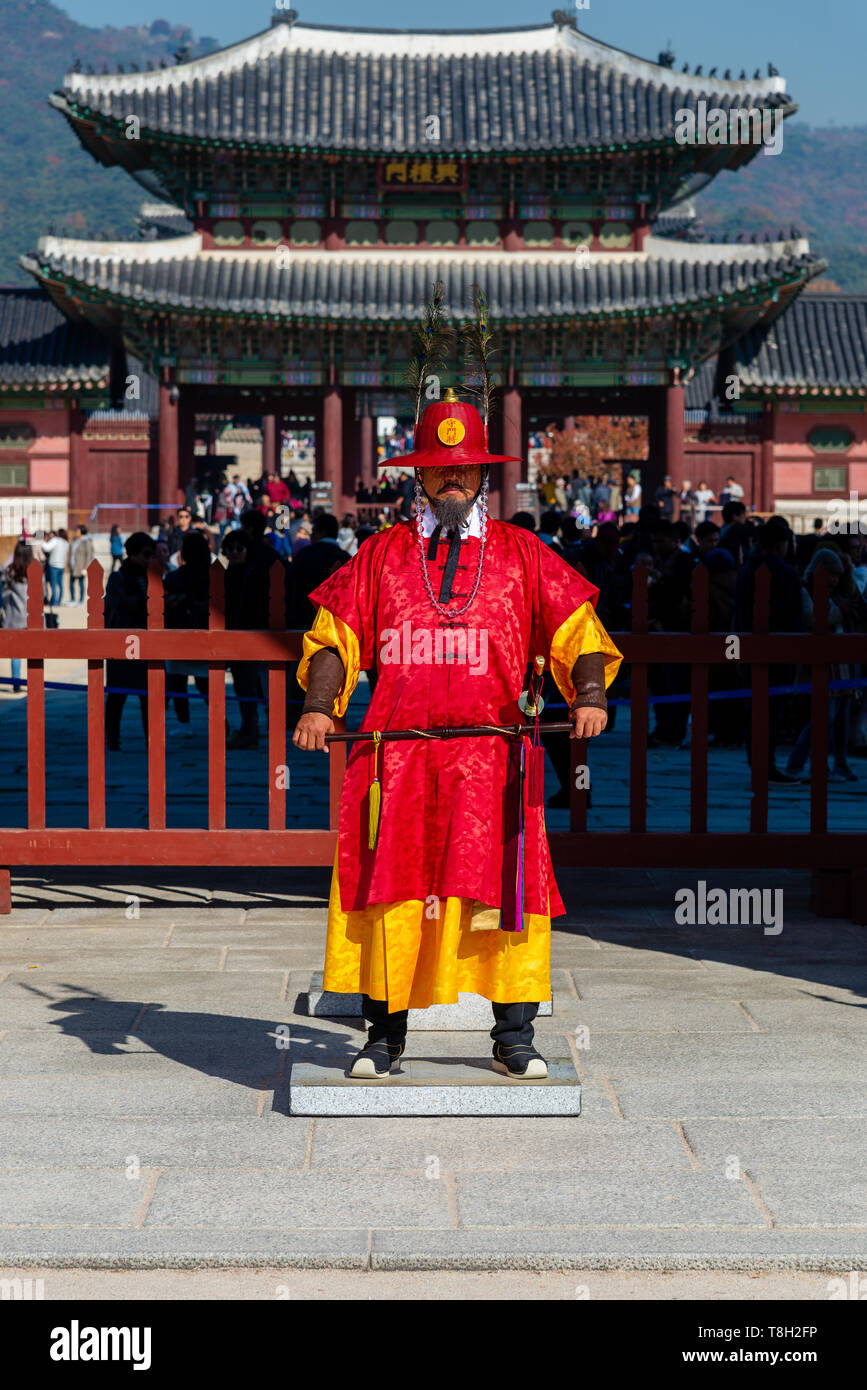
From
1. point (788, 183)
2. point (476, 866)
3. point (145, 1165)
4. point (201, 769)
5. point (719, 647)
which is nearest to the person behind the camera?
point (145, 1165)

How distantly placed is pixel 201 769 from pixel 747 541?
5.09 metres

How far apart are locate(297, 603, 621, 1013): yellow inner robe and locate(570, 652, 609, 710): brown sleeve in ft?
1.81

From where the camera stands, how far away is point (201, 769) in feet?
32.9

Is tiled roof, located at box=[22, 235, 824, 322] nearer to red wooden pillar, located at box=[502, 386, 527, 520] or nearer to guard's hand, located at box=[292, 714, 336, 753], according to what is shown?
red wooden pillar, located at box=[502, 386, 527, 520]

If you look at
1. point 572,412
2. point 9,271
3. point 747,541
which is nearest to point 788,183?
point 9,271

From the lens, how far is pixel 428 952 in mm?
4211

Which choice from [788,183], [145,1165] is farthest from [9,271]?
[145,1165]

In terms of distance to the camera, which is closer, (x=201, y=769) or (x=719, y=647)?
(x=719, y=647)

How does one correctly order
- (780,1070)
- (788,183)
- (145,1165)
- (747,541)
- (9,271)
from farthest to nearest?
(788,183)
(9,271)
(747,541)
(780,1070)
(145,1165)

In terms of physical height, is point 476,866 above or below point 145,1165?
above

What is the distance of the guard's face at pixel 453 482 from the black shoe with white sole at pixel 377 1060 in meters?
1.40

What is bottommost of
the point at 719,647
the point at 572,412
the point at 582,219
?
the point at 719,647

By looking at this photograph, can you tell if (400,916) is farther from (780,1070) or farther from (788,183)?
(788,183)

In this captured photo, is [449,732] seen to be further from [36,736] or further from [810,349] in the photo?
[810,349]
